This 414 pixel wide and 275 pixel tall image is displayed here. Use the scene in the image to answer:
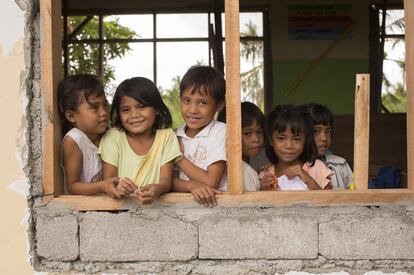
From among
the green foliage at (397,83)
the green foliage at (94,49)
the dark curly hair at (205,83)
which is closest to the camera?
the dark curly hair at (205,83)

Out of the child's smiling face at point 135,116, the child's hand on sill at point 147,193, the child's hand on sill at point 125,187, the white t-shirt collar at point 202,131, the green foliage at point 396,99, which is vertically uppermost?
the green foliage at point 396,99

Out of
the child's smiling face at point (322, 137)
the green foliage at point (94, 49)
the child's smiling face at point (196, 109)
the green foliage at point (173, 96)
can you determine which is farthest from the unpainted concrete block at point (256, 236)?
the green foliage at point (173, 96)

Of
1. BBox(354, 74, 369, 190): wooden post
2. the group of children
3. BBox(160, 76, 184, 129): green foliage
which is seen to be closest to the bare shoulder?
the group of children

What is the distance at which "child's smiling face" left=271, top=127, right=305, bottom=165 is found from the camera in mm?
3885

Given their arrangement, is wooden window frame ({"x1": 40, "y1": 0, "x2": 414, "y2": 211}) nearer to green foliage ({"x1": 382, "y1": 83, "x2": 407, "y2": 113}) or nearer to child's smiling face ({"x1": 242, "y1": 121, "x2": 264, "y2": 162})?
child's smiling face ({"x1": 242, "y1": 121, "x2": 264, "y2": 162})

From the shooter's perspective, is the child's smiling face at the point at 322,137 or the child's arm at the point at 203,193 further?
the child's smiling face at the point at 322,137

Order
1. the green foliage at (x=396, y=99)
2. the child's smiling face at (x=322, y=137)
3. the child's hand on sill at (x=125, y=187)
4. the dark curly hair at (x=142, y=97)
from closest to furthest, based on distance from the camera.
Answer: the child's hand on sill at (x=125, y=187)
the dark curly hair at (x=142, y=97)
the child's smiling face at (x=322, y=137)
the green foliage at (x=396, y=99)

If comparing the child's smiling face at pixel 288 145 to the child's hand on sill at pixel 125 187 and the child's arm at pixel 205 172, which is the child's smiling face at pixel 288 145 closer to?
the child's arm at pixel 205 172

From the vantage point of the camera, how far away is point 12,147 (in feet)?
10.7

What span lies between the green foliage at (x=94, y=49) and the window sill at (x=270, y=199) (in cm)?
881

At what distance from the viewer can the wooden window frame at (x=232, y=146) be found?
322cm

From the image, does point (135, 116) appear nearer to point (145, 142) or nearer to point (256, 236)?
point (145, 142)

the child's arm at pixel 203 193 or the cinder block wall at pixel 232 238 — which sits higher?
the child's arm at pixel 203 193

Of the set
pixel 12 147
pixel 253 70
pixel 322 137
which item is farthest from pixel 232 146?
pixel 253 70
